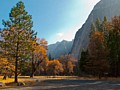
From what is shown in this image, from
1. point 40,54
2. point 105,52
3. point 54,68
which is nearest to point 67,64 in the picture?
point 54,68

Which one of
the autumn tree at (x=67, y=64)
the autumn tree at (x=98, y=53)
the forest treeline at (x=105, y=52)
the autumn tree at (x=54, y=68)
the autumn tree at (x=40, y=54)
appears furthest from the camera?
the autumn tree at (x=67, y=64)

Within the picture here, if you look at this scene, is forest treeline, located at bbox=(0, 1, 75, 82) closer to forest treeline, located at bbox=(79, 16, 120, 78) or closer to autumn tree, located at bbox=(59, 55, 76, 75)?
forest treeline, located at bbox=(79, 16, 120, 78)

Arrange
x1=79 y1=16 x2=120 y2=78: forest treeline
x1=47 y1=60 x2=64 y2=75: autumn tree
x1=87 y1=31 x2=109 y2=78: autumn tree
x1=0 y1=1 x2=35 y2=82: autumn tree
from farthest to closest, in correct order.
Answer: x1=47 y1=60 x2=64 y2=75: autumn tree → x1=79 y1=16 x2=120 y2=78: forest treeline → x1=87 y1=31 x2=109 y2=78: autumn tree → x1=0 y1=1 x2=35 y2=82: autumn tree

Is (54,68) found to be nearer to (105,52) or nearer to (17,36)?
(105,52)

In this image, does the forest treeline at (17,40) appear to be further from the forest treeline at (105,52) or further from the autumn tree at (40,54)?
the autumn tree at (40,54)

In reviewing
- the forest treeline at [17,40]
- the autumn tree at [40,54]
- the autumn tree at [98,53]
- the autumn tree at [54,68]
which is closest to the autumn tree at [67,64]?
the autumn tree at [54,68]

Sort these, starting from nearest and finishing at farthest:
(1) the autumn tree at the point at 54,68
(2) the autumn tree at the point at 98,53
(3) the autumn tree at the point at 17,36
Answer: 1. (3) the autumn tree at the point at 17,36
2. (2) the autumn tree at the point at 98,53
3. (1) the autumn tree at the point at 54,68

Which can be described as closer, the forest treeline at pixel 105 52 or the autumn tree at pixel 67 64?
the forest treeline at pixel 105 52

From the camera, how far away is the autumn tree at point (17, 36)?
156 ft

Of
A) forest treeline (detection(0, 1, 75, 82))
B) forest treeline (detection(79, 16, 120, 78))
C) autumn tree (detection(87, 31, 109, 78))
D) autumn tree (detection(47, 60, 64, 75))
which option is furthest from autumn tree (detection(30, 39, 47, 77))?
autumn tree (detection(47, 60, 64, 75))

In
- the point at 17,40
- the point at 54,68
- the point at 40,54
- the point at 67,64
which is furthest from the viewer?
the point at 67,64

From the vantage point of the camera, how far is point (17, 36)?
47875mm

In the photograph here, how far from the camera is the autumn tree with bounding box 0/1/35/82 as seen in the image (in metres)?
47.6

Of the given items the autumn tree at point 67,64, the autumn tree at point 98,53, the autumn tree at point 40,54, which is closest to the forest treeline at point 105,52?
the autumn tree at point 98,53
